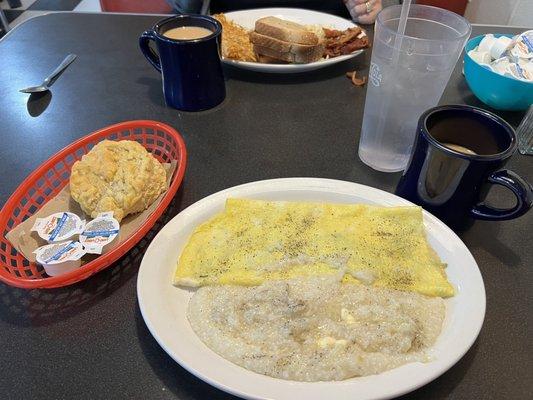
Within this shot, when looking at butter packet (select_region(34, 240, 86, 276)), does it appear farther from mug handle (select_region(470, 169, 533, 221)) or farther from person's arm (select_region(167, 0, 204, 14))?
person's arm (select_region(167, 0, 204, 14))

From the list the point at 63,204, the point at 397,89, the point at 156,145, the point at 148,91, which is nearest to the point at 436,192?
the point at 397,89

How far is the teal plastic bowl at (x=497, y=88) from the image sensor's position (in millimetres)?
1017

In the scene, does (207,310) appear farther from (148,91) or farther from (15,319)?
(148,91)

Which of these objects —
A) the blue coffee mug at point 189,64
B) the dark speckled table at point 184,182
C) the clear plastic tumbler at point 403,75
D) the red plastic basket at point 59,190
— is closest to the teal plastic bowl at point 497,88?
the dark speckled table at point 184,182

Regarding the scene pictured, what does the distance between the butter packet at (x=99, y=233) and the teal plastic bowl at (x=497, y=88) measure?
94 cm

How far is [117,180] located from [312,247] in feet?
1.29

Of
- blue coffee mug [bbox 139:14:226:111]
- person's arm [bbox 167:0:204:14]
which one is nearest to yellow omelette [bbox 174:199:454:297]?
blue coffee mug [bbox 139:14:226:111]

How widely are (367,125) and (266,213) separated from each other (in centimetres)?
35

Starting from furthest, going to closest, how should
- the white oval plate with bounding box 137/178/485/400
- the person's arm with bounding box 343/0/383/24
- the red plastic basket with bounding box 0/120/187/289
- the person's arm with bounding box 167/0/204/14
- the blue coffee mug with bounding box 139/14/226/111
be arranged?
the person's arm with bounding box 167/0/204/14, the person's arm with bounding box 343/0/383/24, the blue coffee mug with bounding box 139/14/226/111, the red plastic basket with bounding box 0/120/187/289, the white oval plate with bounding box 137/178/485/400

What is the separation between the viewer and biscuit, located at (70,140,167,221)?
0.78 m

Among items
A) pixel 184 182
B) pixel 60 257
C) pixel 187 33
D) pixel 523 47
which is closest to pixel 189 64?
pixel 187 33

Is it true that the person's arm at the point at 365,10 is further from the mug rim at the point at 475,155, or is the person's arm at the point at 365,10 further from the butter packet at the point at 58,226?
the butter packet at the point at 58,226

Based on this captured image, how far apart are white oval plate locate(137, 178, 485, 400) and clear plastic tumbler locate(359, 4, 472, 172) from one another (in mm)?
187

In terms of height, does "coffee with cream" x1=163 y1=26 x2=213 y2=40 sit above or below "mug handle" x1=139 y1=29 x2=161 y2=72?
above
